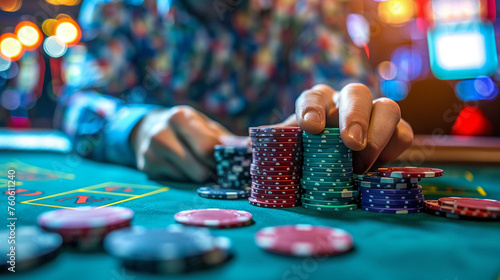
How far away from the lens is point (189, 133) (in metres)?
2.01

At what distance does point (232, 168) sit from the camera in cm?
188

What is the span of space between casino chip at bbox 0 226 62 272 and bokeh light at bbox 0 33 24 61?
36.0 feet

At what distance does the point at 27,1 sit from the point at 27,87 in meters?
2.26

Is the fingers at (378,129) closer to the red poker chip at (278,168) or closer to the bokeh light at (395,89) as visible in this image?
the red poker chip at (278,168)

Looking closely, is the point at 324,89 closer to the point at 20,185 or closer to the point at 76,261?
the point at 76,261

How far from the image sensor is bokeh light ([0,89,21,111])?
976cm

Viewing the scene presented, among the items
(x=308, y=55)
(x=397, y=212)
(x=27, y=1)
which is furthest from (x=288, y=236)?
(x=27, y=1)

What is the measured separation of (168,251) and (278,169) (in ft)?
2.59

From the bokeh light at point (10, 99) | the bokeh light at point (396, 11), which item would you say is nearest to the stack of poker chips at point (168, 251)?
the bokeh light at point (396, 11)

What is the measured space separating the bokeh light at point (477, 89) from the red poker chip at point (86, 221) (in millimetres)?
8301

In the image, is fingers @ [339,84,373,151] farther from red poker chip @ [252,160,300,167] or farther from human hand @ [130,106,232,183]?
human hand @ [130,106,232,183]

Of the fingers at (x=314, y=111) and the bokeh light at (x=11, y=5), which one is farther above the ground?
the bokeh light at (x=11, y=5)

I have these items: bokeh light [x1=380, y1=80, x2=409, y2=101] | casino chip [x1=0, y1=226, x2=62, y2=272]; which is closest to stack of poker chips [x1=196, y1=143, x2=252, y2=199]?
casino chip [x1=0, y1=226, x2=62, y2=272]

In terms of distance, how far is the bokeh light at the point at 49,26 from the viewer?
34.0 ft
